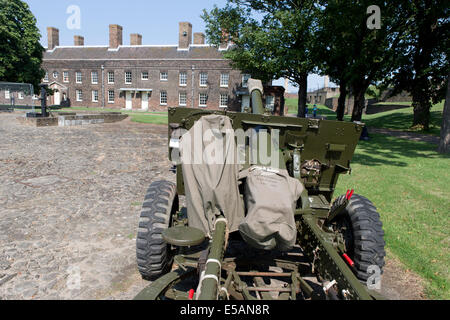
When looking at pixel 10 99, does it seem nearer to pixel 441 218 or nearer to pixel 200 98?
pixel 200 98

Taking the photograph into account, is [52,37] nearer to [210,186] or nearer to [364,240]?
[210,186]

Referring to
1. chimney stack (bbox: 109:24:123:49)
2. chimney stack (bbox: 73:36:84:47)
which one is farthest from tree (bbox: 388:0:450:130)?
chimney stack (bbox: 73:36:84:47)

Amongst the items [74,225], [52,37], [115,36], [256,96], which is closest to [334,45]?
[256,96]

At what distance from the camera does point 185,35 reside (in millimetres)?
42562

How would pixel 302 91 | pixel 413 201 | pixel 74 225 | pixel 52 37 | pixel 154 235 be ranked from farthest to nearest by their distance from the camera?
pixel 52 37 → pixel 302 91 → pixel 413 201 → pixel 74 225 → pixel 154 235

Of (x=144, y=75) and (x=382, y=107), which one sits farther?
(x=144, y=75)

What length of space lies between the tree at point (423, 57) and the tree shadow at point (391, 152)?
4462 mm

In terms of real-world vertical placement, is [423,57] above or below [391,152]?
above

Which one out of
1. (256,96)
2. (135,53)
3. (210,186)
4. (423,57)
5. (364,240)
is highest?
(135,53)

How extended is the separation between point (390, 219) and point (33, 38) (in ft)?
126

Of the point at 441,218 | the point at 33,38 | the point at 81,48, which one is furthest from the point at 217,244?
the point at 81,48

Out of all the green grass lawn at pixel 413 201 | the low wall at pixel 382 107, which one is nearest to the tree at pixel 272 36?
the green grass lawn at pixel 413 201

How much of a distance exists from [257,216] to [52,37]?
58223 mm

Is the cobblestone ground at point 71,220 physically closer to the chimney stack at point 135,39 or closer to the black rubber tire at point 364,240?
the black rubber tire at point 364,240
